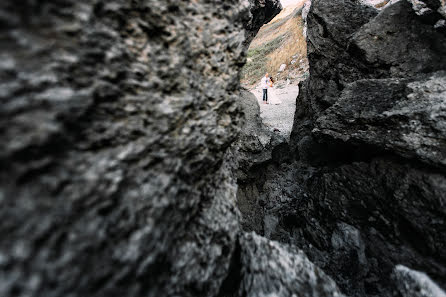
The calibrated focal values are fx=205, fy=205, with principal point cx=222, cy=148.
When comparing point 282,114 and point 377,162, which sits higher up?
point 377,162

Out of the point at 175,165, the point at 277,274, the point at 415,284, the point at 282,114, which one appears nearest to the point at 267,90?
the point at 282,114

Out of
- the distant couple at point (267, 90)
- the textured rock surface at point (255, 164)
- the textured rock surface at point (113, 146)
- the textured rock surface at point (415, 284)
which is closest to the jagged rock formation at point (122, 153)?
the textured rock surface at point (113, 146)

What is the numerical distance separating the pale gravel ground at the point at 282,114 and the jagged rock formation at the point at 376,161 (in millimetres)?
5854

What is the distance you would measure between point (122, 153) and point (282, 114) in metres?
A: 15.6

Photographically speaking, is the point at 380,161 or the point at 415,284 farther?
the point at 380,161

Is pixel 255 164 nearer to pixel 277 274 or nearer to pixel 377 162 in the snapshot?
pixel 377 162

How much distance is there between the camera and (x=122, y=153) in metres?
1.61

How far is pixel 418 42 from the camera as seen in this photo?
489cm

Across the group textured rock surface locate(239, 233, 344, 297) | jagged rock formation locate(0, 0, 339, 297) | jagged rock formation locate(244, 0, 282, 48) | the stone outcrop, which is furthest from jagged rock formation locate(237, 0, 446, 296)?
jagged rock formation locate(244, 0, 282, 48)

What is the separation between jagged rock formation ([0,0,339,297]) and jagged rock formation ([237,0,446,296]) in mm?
1803

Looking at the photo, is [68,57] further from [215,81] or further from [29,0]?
[215,81]

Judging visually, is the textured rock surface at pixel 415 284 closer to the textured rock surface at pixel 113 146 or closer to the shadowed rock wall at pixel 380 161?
the shadowed rock wall at pixel 380 161

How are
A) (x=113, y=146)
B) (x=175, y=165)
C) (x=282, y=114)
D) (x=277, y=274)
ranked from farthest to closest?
(x=282, y=114)
(x=277, y=274)
(x=175, y=165)
(x=113, y=146)

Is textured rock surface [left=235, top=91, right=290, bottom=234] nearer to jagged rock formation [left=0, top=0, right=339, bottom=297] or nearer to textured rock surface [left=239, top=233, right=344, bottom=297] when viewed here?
textured rock surface [left=239, top=233, right=344, bottom=297]
